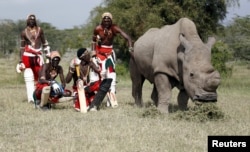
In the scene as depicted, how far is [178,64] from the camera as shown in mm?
9234

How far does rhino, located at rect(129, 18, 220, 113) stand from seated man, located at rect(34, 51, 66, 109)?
174 cm

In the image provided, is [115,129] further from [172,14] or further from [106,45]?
[172,14]

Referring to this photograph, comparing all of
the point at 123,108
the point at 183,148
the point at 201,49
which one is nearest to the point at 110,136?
the point at 183,148

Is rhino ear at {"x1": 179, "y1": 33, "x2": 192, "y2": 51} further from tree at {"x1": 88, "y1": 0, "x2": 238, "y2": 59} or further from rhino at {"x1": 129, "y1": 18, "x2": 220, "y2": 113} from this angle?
tree at {"x1": 88, "y1": 0, "x2": 238, "y2": 59}

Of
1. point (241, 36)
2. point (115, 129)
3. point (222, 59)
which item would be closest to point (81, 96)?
point (115, 129)

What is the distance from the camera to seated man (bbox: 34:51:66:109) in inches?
408

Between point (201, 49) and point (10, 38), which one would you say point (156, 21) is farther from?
point (10, 38)

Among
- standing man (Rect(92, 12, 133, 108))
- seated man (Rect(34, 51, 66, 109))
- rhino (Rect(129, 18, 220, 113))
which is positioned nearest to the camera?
rhino (Rect(129, 18, 220, 113))

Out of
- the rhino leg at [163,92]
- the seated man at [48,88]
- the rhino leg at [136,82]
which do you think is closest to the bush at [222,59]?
the rhino leg at [136,82]

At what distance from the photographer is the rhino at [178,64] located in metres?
8.43

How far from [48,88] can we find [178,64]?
2756 mm

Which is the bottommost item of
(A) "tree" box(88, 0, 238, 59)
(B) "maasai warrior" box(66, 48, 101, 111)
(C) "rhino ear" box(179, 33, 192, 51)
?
(B) "maasai warrior" box(66, 48, 101, 111)

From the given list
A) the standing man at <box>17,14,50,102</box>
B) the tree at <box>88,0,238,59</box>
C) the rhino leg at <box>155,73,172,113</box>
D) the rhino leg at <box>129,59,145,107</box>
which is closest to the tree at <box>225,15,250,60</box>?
the tree at <box>88,0,238,59</box>

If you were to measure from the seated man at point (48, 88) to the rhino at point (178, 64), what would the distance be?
174cm
